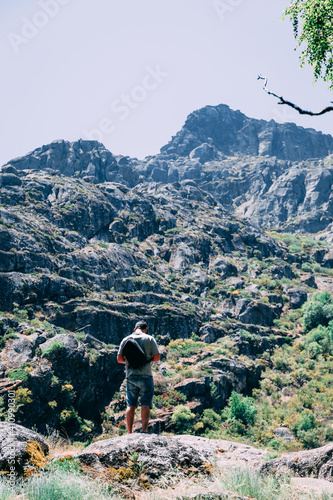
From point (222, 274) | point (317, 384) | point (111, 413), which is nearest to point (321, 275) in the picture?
point (222, 274)

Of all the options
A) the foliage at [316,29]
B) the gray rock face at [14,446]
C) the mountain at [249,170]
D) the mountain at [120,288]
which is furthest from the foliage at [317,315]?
the mountain at [249,170]

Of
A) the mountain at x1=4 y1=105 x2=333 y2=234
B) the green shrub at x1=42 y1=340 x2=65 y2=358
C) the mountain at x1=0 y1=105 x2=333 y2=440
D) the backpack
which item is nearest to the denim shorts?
the backpack

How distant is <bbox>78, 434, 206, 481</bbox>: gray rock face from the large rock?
1.04 meters

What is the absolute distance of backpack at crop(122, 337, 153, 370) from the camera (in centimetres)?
629

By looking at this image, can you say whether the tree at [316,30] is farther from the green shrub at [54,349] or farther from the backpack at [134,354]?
the green shrub at [54,349]

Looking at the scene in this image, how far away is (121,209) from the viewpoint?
7612 cm

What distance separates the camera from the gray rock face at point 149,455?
4.34 meters

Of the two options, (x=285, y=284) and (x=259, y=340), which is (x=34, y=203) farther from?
(x=285, y=284)

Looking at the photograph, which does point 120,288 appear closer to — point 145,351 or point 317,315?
point 317,315

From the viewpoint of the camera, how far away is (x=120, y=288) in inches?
2074

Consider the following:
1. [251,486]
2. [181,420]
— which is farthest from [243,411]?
[251,486]

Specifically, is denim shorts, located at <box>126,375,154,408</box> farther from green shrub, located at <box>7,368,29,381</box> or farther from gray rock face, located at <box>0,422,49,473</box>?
green shrub, located at <box>7,368,29,381</box>

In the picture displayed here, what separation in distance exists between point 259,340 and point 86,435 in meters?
28.2

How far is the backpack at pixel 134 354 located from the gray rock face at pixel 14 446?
6.57 feet
